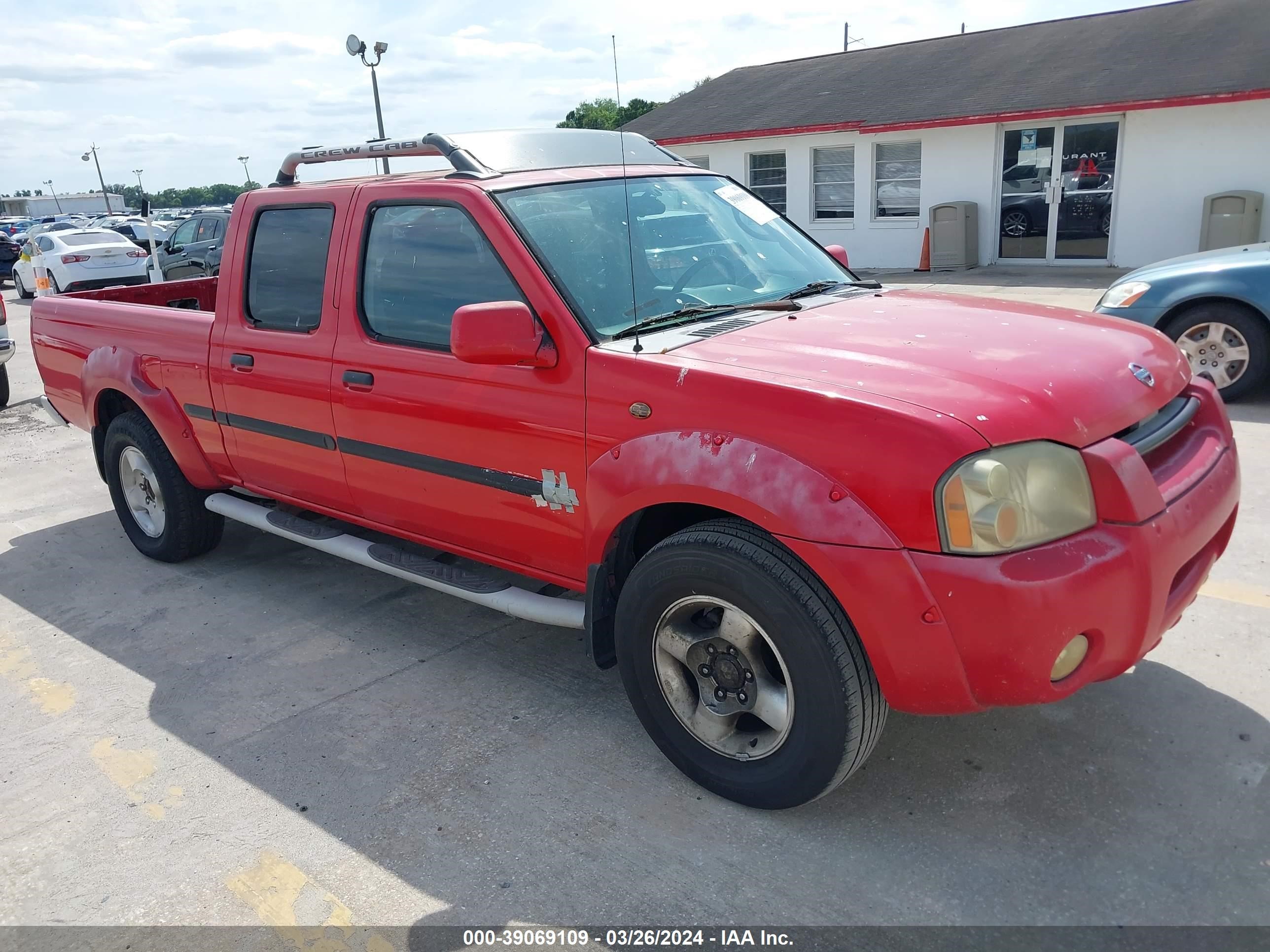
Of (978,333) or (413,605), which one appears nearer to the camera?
(978,333)

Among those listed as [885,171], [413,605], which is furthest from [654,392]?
[885,171]

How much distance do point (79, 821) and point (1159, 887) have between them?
325 cm

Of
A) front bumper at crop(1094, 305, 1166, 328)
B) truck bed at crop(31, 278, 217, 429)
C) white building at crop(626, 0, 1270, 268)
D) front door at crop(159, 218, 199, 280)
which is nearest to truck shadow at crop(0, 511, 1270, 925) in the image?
truck bed at crop(31, 278, 217, 429)

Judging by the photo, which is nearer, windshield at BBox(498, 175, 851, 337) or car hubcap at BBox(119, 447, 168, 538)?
windshield at BBox(498, 175, 851, 337)

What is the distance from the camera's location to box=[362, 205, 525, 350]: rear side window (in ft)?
11.7

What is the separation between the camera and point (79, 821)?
3.24 meters

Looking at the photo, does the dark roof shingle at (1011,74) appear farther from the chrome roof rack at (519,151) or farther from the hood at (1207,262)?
the chrome roof rack at (519,151)

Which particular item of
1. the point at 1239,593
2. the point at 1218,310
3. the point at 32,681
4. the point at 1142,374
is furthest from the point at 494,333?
the point at 1218,310

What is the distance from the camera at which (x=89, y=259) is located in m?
18.8

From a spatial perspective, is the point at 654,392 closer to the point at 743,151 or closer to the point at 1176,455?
the point at 1176,455

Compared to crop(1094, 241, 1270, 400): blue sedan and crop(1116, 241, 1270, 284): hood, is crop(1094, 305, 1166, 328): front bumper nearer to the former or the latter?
crop(1094, 241, 1270, 400): blue sedan

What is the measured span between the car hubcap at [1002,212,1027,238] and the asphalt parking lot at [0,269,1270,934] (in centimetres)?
1337

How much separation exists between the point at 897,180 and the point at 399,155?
15721 millimetres

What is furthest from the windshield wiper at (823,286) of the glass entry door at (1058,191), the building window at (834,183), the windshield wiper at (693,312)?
the building window at (834,183)
